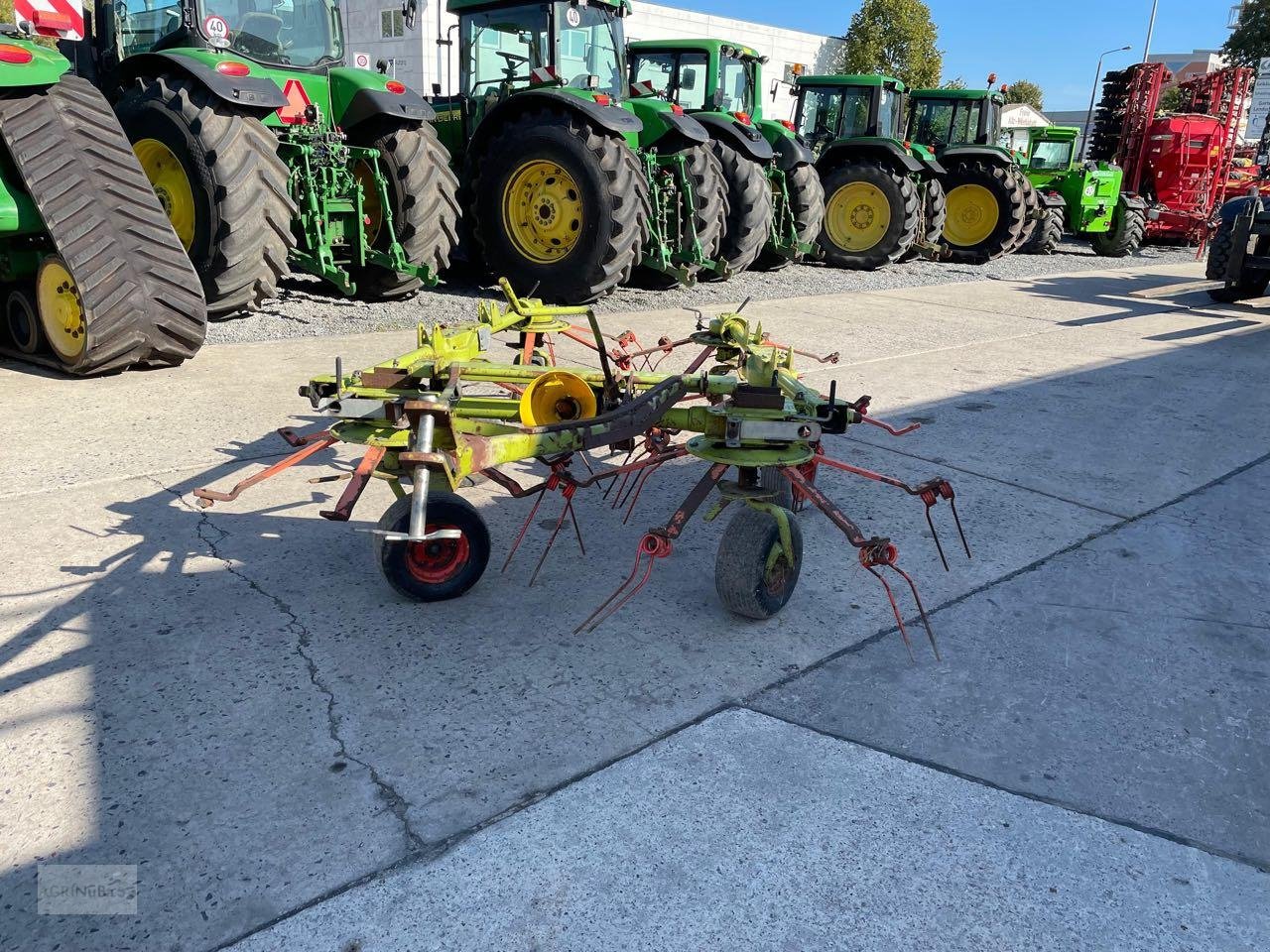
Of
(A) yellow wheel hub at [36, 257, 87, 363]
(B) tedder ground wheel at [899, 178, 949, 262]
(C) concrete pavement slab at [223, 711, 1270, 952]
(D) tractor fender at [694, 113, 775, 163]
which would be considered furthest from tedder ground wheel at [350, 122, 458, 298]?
(B) tedder ground wheel at [899, 178, 949, 262]

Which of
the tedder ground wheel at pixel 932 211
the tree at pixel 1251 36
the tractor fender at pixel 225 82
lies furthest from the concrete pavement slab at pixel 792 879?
the tree at pixel 1251 36

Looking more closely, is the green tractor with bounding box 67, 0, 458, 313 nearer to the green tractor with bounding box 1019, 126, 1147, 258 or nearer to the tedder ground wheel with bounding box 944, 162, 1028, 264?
the tedder ground wheel with bounding box 944, 162, 1028, 264

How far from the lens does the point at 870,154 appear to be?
13609 millimetres

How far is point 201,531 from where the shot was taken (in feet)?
11.5

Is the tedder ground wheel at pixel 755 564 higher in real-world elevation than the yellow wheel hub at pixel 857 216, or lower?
lower

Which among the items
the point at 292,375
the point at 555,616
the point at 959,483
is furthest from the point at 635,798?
the point at 292,375

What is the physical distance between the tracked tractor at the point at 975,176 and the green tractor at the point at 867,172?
3.22 feet

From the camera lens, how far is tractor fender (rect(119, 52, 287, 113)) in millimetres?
6238

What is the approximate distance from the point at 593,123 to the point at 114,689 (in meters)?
6.68

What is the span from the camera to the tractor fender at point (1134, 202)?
17453 millimetres

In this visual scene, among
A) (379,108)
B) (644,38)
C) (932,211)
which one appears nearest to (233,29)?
(379,108)

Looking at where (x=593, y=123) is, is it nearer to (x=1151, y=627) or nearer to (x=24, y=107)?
(x=24, y=107)

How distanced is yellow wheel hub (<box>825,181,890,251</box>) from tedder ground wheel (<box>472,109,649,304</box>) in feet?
19.7

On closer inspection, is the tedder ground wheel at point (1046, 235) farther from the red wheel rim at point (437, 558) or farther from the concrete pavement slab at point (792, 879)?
the concrete pavement slab at point (792, 879)
